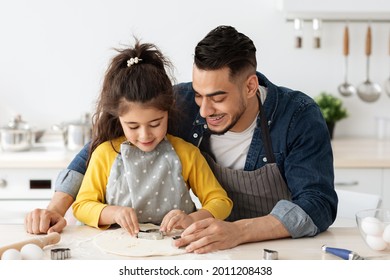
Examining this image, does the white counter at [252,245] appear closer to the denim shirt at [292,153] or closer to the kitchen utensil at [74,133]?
the denim shirt at [292,153]

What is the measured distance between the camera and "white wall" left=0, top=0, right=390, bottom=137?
219 cm

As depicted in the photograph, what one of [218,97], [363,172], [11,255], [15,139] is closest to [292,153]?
[218,97]

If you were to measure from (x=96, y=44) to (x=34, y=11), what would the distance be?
8.0 inches

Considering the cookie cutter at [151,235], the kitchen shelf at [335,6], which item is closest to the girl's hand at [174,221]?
the cookie cutter at [151,235]

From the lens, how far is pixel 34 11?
222cm

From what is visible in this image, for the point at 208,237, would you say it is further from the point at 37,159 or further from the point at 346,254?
the point at 37,159

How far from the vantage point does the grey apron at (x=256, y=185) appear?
1329 mm

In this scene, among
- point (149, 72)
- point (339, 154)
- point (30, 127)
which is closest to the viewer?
point (149, 72)

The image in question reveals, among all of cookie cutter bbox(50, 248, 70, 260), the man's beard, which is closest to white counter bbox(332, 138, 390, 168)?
the man's beard

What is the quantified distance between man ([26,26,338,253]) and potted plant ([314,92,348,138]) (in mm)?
933

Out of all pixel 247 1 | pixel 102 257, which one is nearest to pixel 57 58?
pixel 247 1

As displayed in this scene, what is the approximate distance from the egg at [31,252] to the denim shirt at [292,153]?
26 cm

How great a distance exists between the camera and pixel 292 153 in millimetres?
1289

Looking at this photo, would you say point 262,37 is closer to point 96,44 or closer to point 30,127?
point 96,44
